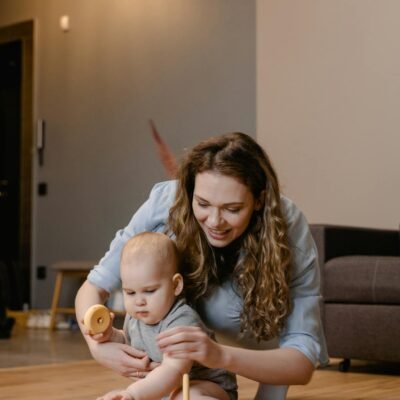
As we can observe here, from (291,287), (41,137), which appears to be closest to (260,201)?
(291,287)

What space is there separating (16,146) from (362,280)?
473 centimetres

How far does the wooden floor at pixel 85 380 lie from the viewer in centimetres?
246

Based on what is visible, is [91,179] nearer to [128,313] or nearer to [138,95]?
[138,95]

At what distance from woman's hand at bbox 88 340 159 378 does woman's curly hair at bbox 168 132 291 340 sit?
0.19 m

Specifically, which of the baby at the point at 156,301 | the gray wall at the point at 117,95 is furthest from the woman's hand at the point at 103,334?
the gray wall at the point at 117,95

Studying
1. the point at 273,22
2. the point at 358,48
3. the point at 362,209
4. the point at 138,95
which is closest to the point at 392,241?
the point at 362,209

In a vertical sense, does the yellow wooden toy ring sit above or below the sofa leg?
above

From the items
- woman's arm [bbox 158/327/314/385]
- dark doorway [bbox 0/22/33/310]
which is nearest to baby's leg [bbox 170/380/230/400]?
woman's arm [bbox 158/327/314/385]

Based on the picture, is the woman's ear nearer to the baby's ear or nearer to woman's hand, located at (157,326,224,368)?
the baby's ear

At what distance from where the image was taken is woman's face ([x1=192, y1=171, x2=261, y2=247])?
1695 millimetres

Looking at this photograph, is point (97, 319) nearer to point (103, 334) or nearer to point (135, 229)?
point (103, 334)

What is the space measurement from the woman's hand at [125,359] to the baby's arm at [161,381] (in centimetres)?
12

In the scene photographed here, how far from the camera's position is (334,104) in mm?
4418

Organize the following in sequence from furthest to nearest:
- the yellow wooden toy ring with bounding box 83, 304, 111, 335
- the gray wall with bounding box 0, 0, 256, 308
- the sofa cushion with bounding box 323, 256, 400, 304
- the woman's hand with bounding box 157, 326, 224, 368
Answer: the gray wall with bounding box 0, 0, 256, 308 → the sofa cushion with bounding box 323, 256, 400, 304 → the yellow wooden toy ring with bounding box 83, 304, 111, 335 → the woman's hand with bounding box 157, 326, 224, 368
